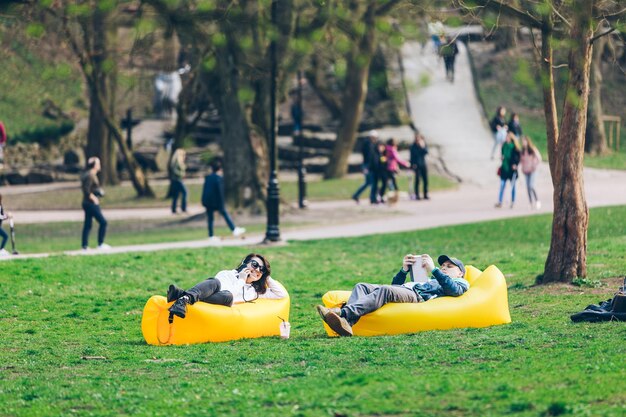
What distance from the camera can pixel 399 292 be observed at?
1325 centimetres

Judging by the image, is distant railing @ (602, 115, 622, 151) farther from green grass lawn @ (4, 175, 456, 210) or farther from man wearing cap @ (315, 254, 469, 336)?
man wearing cap @ (315, 254, 469, 336)

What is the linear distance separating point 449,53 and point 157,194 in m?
21.9

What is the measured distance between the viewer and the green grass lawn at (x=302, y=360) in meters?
9.27

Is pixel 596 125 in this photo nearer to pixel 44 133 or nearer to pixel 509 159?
pixel 509 159

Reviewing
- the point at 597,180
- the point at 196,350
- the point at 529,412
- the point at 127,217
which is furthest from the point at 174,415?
the point at 597,180

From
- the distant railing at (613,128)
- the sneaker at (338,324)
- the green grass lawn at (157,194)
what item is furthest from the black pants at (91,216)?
the distant railing at (613,128)

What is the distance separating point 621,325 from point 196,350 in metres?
4.33

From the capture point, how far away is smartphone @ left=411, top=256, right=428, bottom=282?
13.5m

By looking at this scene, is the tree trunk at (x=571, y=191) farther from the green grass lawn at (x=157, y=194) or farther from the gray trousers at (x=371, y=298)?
the green grass lawn at (x=157, y=194)

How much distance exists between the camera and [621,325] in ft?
40.8

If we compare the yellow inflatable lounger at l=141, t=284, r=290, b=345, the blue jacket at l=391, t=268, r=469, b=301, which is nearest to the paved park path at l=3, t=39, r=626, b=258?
the blue jacket at l=391, t=268, r=469, b=301

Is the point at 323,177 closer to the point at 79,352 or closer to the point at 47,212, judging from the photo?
the point at 47,212

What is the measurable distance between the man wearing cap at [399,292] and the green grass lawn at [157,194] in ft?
60.5

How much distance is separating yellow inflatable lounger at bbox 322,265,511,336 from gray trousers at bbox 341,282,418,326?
78mm
